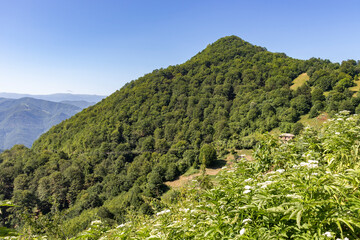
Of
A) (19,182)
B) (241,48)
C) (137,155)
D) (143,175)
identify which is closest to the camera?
(143,175)

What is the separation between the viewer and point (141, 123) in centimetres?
5678

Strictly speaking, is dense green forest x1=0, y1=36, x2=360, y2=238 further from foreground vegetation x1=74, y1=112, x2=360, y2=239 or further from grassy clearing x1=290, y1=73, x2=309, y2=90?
foreground vegetation x1=74, y1=112, x2=360, y2=239

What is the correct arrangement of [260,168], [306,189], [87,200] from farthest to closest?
[87,200]
[260,168]
[306,189]

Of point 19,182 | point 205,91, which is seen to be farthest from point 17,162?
point 205,91

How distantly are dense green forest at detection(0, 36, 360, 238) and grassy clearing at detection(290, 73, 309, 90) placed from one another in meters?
1.28

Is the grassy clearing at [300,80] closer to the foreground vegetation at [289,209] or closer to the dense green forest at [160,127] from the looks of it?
the dense green forest at [160,127]

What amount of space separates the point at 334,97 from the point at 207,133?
27676mm

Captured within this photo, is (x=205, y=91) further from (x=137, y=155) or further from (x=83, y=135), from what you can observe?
(x=83, y=135)

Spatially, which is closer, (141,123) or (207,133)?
(207,133)

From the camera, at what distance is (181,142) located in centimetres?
4634

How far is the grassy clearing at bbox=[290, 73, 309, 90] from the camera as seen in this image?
49791mm

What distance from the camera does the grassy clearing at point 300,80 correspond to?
49.8m

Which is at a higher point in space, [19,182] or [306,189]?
[306,189]

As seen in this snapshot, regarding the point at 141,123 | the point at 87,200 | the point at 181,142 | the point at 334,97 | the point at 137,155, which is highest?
the point at 334,97
